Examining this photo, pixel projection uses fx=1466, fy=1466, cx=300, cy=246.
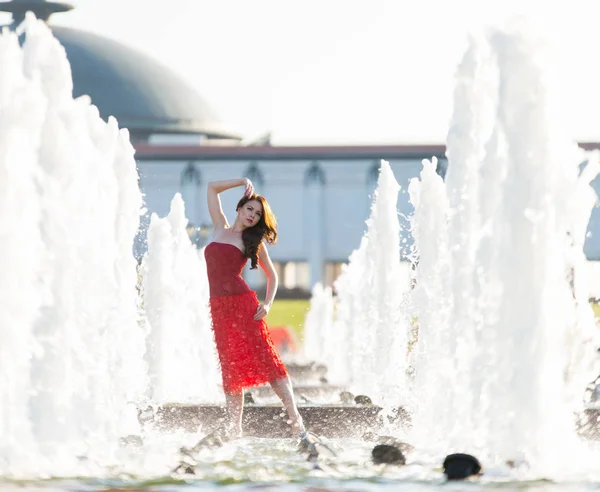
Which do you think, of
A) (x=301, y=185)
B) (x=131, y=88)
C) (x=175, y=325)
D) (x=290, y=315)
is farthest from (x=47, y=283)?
(x=131, y=88)

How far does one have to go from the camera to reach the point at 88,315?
7.75 m

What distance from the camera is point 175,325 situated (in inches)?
645

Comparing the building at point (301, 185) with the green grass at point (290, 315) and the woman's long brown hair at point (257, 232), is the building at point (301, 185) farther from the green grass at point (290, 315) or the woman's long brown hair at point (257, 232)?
the woman's long brown hair at point (257, 232)

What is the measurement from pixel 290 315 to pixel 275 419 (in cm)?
3995

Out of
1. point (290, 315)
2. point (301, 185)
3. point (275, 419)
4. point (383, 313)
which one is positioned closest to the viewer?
point (275, 419)

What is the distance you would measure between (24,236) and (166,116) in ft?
262

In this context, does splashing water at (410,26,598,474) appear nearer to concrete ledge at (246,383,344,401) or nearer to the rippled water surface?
the rippled water surface

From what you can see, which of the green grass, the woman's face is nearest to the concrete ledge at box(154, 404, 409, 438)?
the woman's face

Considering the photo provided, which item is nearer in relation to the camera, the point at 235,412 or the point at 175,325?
the point at 235,412

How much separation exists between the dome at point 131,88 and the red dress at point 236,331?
255 feet

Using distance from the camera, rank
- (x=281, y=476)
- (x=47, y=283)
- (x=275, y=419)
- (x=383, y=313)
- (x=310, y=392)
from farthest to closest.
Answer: (x=383, y=313), (x=310, y=392), (x=275, y=419), (x=47, y=283), (x=281, y=476)

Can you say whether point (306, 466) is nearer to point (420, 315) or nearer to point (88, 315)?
point (88, 315)

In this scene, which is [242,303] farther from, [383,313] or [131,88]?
[131,88]

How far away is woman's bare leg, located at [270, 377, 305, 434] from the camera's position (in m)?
7.68
